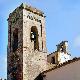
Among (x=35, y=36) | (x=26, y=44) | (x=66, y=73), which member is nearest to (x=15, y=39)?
(x=35, y=36)

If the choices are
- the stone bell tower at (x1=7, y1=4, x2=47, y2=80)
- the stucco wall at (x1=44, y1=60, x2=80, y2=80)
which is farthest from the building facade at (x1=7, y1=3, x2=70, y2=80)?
the stucco wall at (x1=44, y1=60, x2=80, y2=80)

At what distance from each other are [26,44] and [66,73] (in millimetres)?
4050

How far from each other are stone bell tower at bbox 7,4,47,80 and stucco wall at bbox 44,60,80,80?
1.52 meters

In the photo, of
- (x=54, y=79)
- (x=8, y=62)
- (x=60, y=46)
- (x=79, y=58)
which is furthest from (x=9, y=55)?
(x=60, y=46)

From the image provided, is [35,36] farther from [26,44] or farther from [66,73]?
[66,73]

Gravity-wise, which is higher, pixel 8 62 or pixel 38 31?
pixel 38 31

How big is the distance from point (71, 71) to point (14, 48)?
223 inches

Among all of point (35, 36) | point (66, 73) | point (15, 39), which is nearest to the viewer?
point (66, 73)

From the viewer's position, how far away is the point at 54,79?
70.2ft

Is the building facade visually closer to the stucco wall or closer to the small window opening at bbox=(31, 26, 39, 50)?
the small window opening at bbox=(31, 26, 39, 50)

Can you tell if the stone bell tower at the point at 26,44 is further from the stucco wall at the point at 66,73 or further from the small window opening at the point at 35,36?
the stucco wall at the point at 66,73

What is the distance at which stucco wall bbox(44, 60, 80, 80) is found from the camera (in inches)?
781

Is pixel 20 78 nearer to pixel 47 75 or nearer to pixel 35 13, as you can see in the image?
pixel 47 75

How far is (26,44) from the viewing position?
2342 cm
